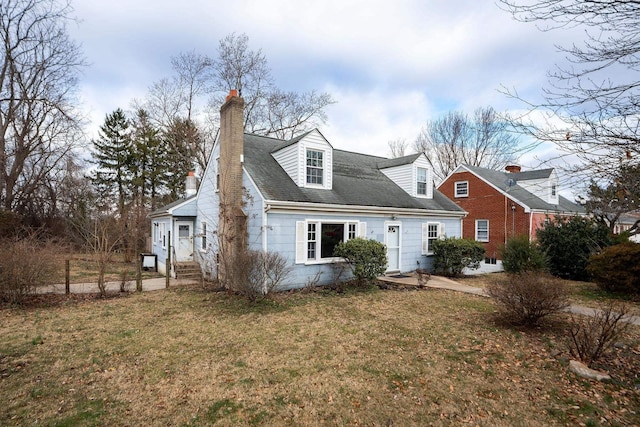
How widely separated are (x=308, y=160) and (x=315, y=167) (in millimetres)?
377

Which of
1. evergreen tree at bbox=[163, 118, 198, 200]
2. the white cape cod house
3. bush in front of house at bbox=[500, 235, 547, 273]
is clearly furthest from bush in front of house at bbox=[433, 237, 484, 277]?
evergreen tree at bbox=[163, 118, 198, 200]

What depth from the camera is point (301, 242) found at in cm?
1045

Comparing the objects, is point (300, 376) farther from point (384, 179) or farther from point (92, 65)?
point (92, 65)

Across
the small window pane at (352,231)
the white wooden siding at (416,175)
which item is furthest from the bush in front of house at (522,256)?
the small window pane at (352,231)

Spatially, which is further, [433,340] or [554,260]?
[554,260]

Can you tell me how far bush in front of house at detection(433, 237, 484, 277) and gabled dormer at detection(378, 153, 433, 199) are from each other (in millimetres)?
2783

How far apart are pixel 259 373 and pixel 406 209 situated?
9924mm

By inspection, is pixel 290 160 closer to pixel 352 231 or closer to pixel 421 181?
pixel 352 231

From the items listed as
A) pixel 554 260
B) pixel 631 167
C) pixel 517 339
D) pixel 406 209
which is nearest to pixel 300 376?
pixel 517 339

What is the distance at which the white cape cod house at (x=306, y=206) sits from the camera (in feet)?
33.8

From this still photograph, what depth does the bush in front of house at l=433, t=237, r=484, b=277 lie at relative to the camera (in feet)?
44.0

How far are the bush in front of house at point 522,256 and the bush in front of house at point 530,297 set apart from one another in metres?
6.70

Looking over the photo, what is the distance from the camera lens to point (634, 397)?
13.3 ft

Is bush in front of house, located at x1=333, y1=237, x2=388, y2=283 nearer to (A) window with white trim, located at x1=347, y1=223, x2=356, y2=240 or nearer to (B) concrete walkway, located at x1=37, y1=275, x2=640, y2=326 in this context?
(A) window with white trim, located at x1=347, y1=223, x2=356, y2=240
